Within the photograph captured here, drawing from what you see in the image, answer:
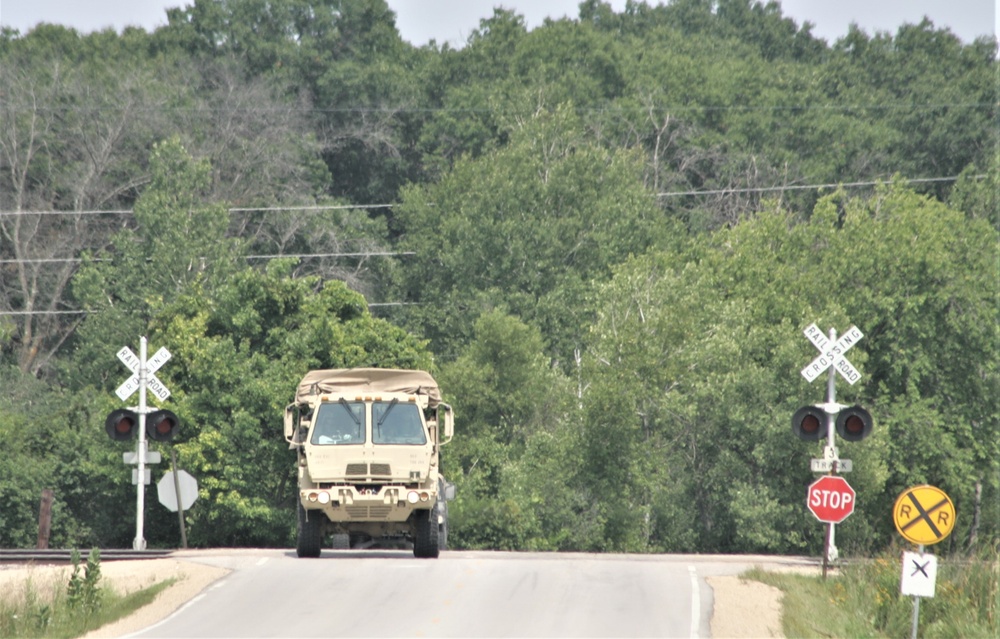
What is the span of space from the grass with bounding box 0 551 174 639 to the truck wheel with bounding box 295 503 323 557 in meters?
3.18

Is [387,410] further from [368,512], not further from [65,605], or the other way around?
[65,605]

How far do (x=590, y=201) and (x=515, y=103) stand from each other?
11834mm

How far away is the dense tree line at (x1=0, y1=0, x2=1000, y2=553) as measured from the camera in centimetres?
4731

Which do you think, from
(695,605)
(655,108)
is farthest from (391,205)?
(695,605)

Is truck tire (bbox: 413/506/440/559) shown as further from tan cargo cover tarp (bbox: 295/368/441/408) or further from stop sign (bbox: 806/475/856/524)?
stop sign (bbox: 806/475/856/524)

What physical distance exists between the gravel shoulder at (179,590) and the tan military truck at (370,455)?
203cm

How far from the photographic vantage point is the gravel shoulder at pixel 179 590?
2053cm

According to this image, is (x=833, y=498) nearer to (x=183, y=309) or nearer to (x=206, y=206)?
(x=183, y=309)

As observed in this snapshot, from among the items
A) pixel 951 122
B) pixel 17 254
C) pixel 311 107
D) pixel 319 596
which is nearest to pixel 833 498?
pixel 319 596

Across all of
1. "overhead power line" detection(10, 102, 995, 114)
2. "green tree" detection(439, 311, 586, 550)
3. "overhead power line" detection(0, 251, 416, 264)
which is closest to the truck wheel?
"green tree" detection(439, 311, 586, 550)

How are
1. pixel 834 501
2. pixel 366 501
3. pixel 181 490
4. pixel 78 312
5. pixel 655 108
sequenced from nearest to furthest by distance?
pixel 366 501, pixel 834 501, pixel 181 490, pixel 78 312, pixel 655 108

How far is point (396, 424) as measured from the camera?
25234 millimetres

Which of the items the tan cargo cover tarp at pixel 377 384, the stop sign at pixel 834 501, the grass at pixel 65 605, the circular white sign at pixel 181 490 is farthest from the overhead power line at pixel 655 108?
the grass at pixel 65 605

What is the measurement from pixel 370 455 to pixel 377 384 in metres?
1.43
